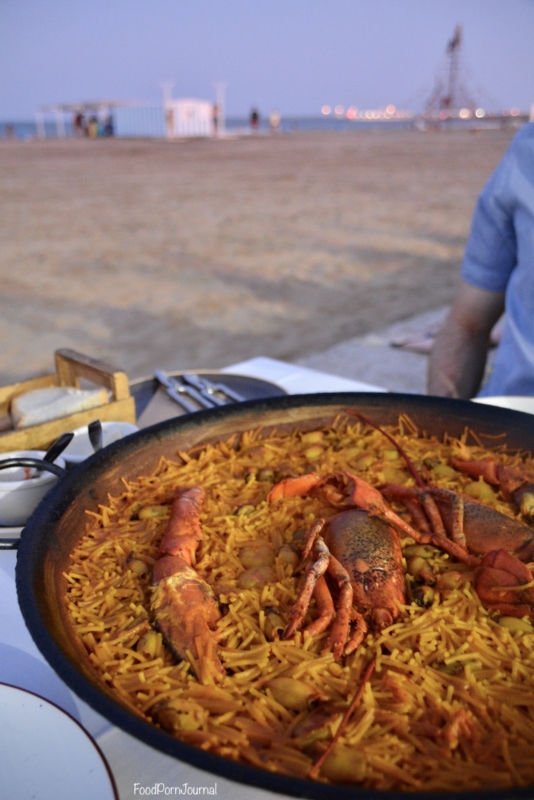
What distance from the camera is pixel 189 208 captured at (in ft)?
52.0

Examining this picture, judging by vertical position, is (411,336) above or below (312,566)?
below

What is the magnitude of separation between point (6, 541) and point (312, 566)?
70cm

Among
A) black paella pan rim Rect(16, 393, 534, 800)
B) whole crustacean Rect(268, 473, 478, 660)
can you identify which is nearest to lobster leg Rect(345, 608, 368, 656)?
whole crustacean Rect(268, 473, 478, 660)

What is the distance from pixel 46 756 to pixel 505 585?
2.64ft

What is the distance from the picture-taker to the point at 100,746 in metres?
1.12

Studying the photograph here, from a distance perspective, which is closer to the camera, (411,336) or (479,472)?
(479,472)

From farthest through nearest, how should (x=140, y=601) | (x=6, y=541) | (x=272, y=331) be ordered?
1. (x=272, y=331)
2. (x=6, y=541)
3. (x=140, y=601)

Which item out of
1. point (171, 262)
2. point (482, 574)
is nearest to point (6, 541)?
point (482, 574)

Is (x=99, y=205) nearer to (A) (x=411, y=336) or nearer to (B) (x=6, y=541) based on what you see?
(A) (x=411, y=336)

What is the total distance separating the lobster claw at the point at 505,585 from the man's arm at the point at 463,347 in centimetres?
194

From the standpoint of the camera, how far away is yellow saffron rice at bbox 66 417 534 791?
89 centimetres

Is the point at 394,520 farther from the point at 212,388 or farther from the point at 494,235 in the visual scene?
the point at 494,235

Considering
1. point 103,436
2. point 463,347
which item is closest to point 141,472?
point 103,436

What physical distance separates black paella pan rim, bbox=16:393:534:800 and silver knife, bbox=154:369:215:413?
1.50 ft
